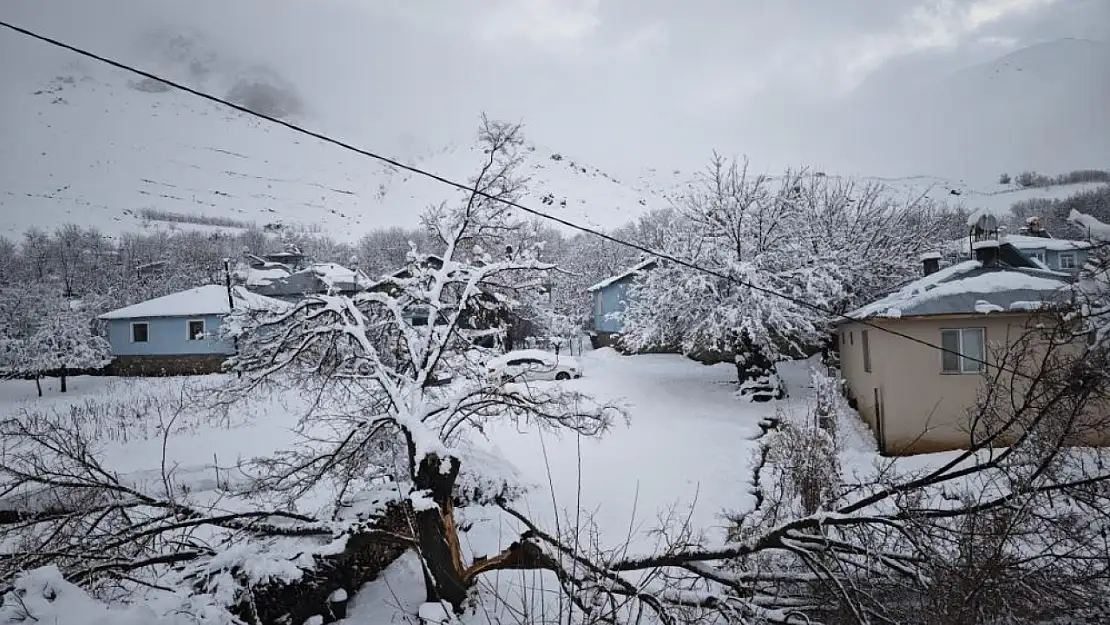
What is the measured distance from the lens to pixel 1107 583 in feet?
11.2

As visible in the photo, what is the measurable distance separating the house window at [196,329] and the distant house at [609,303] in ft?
70.0

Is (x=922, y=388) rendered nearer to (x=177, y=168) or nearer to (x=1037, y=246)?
(x=1037, y=246)

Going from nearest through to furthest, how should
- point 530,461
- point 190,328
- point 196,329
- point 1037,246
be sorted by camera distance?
point 196,329, point 190,328, point 530,461, point 1037,246

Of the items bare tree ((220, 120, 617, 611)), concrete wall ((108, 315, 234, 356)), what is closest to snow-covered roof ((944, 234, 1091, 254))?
bare tree ((220, 120, 617, 611))

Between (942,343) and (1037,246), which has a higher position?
(1037,246)

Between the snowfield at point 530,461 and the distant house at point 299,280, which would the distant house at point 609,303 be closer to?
the snowfield at point 530,461

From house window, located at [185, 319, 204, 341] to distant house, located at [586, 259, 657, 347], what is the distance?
21.3m

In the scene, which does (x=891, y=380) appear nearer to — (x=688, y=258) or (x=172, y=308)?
(x=688, y=258)

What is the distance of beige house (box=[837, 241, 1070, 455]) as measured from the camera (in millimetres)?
9789

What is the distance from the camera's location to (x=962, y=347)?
10.2 m

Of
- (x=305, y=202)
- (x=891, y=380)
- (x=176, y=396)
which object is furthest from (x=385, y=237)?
(x=891, y=380)

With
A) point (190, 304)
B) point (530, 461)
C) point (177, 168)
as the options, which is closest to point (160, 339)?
point (190, 304)

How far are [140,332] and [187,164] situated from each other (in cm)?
253

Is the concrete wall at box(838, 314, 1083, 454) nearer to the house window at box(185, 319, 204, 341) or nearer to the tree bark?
the tree bark
